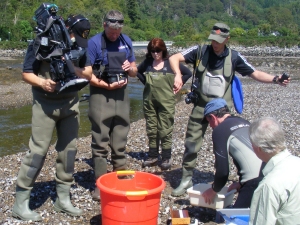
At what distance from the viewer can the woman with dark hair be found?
7145 mm

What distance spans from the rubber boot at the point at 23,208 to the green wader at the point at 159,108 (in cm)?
274

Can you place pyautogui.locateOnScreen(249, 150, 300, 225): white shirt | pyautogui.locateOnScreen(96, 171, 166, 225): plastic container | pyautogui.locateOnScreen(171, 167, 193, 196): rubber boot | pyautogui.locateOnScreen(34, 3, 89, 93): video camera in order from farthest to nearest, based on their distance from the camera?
pyautogui.locateOnScreen(171, 167, 193, 196): rubber boot, pyautogui.locateOnScreen(34, 3, 89, 93): video camera, pyautogui.locateOnScreen(96, 171, 166, 225): plastic container, pyautogui.locateOnScreen(249, 150, 300, 225): white shirt

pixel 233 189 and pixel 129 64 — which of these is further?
pixel 129 64

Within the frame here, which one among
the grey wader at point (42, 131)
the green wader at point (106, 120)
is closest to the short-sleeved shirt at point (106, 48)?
the green wader at point (106, 120)

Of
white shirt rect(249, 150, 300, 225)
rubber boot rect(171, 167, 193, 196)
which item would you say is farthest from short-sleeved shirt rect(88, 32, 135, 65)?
white shirt rect(249, 150, 300, 225)

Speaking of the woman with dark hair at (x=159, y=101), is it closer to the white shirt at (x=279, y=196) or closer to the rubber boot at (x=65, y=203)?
the rubber boot at (x=65, y=203)

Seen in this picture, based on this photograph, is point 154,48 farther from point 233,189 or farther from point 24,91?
point 24,91

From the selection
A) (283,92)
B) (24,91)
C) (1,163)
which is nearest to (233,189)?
(1,163)

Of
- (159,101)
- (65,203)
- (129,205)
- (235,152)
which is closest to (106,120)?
(65,203)

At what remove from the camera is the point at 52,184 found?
237 inches

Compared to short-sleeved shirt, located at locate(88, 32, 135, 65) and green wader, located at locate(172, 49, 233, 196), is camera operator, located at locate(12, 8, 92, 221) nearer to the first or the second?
short-sleeved shirt, located at locate(88, 32, 135, 65)

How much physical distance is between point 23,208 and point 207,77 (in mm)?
2725

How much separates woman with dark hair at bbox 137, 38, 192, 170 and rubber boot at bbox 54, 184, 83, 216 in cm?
218

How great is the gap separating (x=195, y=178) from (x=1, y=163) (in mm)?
3470
